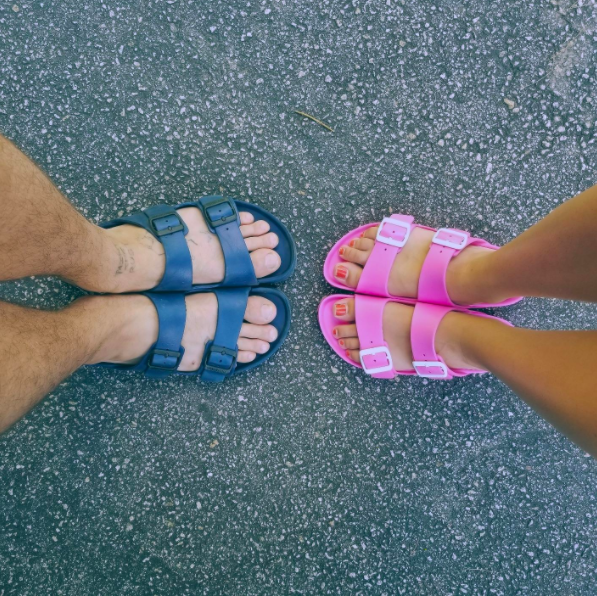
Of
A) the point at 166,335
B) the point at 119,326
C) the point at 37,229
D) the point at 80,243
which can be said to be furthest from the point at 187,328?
the point at 37,229

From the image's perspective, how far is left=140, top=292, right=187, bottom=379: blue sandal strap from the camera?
1.36 metres

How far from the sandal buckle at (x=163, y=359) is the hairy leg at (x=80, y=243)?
191 millimetres

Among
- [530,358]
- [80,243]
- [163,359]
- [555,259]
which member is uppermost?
[555,259]

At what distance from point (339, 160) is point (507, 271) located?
65 centimetres

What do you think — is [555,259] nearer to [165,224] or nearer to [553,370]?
[553,370]

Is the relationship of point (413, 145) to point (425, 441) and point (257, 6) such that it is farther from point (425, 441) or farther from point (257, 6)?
point (425, 441)

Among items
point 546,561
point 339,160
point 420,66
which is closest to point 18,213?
point 339,160

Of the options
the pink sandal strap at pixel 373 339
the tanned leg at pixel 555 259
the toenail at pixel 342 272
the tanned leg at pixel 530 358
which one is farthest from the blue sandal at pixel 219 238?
the tanned leg at pixel 555 259

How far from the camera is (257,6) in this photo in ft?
4.90

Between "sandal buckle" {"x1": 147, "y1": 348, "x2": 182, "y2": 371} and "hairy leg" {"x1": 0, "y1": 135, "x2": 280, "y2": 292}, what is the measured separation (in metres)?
0.19

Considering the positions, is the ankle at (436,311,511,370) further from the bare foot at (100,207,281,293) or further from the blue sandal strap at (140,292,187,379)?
the blue sandal strap at (140,292,187,379)

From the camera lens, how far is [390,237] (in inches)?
56.0

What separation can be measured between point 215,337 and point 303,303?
0.98 ft

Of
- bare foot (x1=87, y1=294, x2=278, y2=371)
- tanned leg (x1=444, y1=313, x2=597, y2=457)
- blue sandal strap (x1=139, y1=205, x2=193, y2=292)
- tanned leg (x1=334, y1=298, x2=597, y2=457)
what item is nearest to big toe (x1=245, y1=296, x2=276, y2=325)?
bare foot (x1=87, y1=294, x2=278, y2=371)
